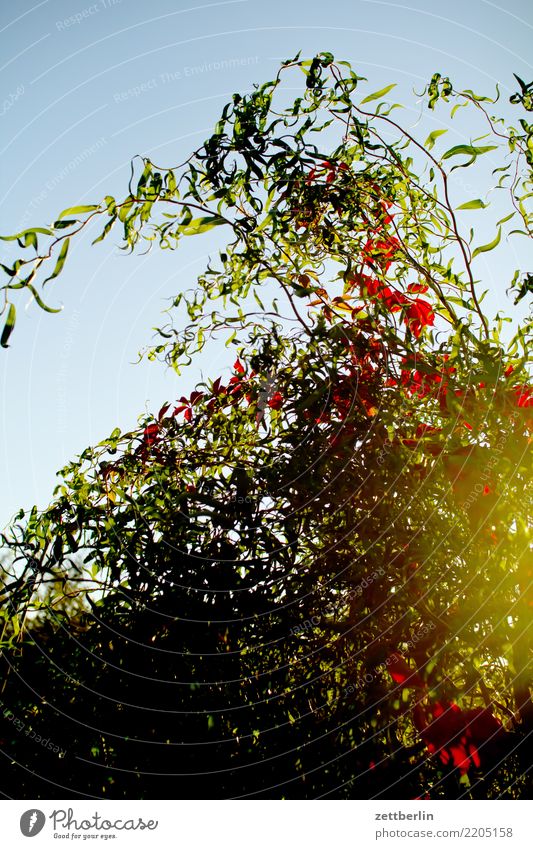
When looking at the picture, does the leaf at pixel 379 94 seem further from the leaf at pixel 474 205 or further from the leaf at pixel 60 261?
the leaf at pixel 60 261

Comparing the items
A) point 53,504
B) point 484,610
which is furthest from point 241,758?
point 53,504

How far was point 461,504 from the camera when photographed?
1.07 metres

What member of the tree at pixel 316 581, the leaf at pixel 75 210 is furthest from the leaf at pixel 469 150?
the leaf at pixel 75 210

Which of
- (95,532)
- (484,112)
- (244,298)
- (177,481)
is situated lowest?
(95,532)

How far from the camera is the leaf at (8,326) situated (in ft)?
2.35

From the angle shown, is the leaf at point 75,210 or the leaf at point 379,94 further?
the leaf at point 379,94

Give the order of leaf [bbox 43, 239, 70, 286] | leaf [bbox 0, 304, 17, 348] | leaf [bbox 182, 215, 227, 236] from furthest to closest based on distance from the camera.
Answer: leaf [bbox 182, 215, 227, 236], leaf [bbox 43, 239, 70, 286], leaf [bbox 0, 304, 17, 348]

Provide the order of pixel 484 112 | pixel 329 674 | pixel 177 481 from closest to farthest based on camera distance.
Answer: pixel 329 674 < pixel 484 112 < pixel 177 481

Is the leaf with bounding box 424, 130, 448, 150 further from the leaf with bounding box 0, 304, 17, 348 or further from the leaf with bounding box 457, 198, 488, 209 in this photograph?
the leaf with bounding box 0, 304, 17, 348

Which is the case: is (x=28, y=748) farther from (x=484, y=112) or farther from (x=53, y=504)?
(x=484, y=112)

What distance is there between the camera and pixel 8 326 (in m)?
0.73

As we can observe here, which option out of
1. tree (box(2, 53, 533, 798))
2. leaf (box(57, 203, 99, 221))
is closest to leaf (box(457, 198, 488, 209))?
tree (box(2, 53, 533, 798))

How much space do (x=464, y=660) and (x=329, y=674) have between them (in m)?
0.24

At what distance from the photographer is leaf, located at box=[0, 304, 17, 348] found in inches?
28.2
